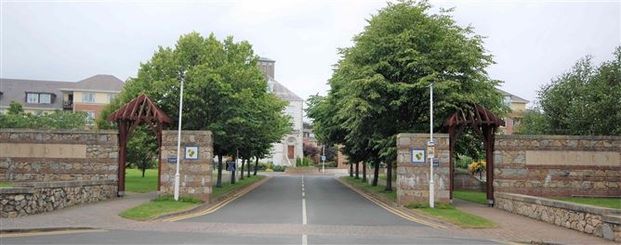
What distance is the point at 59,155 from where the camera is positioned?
27.4 m

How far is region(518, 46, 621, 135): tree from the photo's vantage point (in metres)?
30.3

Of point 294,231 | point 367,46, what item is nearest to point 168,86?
point 367,46

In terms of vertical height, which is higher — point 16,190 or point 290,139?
point 290,139

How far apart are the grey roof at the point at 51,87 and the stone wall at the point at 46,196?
65630 mm

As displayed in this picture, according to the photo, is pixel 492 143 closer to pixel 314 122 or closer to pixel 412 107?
pixel 412 107

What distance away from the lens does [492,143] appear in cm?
2598

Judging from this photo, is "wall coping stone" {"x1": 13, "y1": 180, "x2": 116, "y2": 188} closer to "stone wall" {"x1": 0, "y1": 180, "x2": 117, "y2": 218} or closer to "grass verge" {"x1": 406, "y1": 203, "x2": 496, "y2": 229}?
"stone wall" {"x1": 0, "y1": 180, "x2": 117, "y2": 218}

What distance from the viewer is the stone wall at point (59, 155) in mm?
27312

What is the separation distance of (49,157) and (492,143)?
19.8m

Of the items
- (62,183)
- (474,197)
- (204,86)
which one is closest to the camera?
(62,183)

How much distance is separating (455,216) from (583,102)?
1621 centimetres

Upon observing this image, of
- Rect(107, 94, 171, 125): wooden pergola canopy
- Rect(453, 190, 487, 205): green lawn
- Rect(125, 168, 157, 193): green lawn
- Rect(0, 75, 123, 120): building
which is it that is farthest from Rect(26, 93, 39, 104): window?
Rect(453, 190, 487, 205): green lawn

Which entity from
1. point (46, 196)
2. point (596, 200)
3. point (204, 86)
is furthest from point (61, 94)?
point (596, 200)

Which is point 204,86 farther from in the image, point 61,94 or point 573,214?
point 61,94
